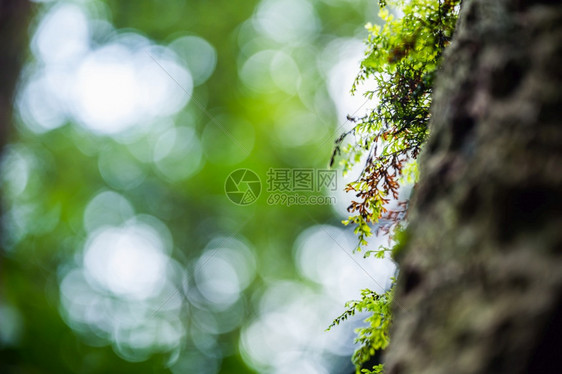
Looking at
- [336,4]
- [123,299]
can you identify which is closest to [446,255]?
[123,299]

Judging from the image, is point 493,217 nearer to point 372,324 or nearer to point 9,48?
point 9,48

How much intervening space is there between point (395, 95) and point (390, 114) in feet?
0.34

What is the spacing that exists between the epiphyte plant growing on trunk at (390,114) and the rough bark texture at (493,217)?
98 cm

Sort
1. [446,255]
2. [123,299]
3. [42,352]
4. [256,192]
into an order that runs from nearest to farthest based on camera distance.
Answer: [446,255] → [42,352] → [256,192] → [123,299]

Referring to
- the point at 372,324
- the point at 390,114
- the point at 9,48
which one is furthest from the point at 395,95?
the point at 9,48

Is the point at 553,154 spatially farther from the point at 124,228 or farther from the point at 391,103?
the point at 124,228

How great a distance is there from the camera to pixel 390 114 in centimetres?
236

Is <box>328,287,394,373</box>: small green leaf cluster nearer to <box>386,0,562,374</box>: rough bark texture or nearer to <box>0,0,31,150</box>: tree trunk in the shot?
<box>386,0,562,374</box>: rough bark texture

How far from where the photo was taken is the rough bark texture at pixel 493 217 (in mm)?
869

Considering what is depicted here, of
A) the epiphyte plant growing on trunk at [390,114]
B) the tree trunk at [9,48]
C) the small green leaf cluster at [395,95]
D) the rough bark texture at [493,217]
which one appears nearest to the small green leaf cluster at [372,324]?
the epiphyte plant growing on trunk at [390,114]

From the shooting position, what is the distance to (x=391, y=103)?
236 cm

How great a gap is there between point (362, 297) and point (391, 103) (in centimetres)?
106

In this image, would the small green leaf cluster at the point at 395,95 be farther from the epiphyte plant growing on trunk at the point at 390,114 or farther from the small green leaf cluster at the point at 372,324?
the small green leaf cluster at the point at 372,324

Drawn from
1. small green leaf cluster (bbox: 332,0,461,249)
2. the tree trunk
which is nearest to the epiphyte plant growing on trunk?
small green leaf cluster (bbox: 332,0,461,249)
